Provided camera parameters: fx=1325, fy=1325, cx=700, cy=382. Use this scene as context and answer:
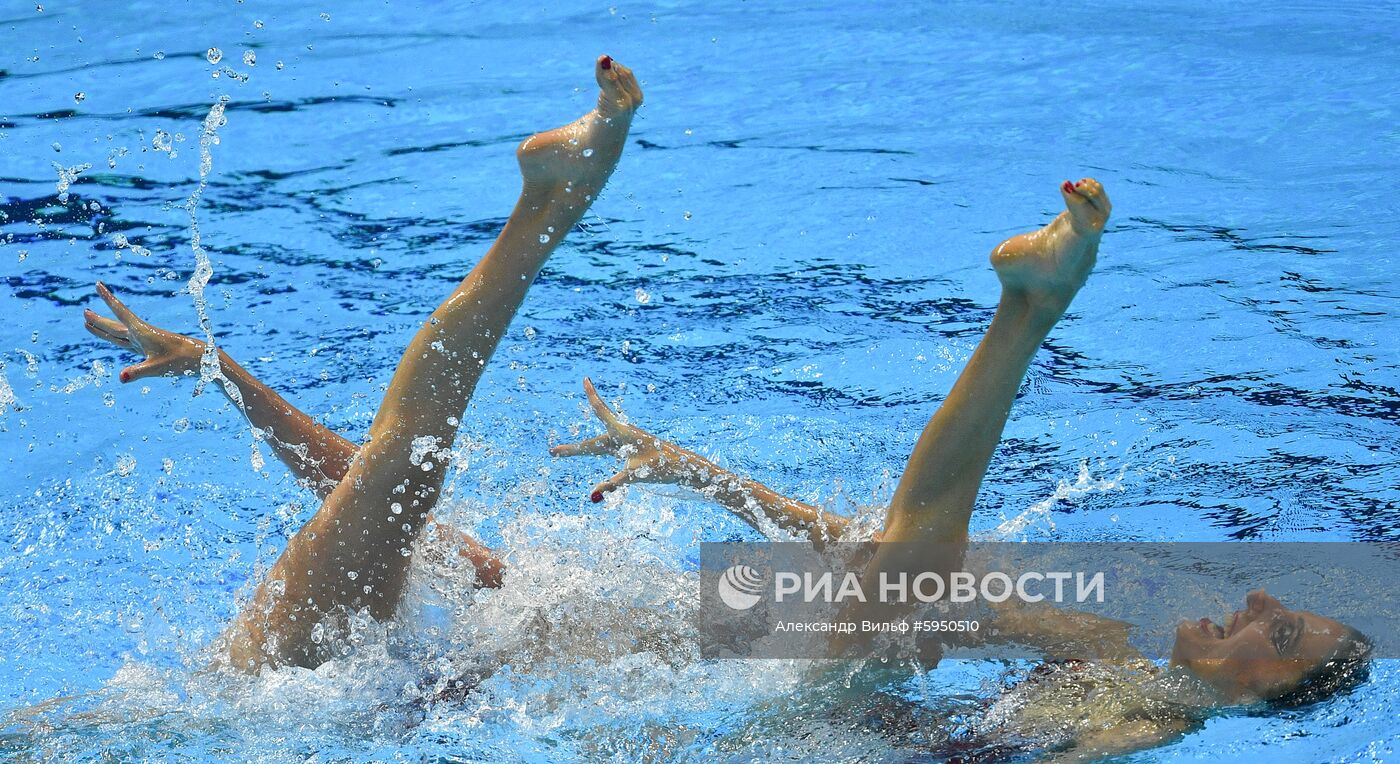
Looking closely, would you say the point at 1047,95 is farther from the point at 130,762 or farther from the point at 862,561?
the point at 130,762

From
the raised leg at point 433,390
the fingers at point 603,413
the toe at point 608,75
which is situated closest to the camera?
the toe at point 608,75

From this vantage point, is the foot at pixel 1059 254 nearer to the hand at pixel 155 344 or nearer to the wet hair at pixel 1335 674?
the wet hair at pixel 1335 674

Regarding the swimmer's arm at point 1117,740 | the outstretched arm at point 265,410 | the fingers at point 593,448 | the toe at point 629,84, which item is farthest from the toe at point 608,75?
the swimmer's arm at point 1117,740

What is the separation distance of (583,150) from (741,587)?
989 millimetres

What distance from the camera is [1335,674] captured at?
2.43 m

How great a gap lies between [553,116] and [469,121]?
0.37 metres

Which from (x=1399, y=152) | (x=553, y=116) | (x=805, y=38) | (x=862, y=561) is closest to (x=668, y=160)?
(x=553, y=116)

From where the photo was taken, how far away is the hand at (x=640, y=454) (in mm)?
2514

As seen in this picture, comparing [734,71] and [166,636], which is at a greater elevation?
[734,71]

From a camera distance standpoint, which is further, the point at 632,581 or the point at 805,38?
the point at 805,38

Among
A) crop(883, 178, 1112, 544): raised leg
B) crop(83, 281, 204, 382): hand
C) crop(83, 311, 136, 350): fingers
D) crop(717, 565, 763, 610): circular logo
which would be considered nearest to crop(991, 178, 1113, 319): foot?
crop(883, 178, 1112, 544): raised leg

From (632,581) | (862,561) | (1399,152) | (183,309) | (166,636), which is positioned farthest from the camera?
(1399,152)

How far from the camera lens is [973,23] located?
673cm

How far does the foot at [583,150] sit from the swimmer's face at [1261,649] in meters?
1.39
